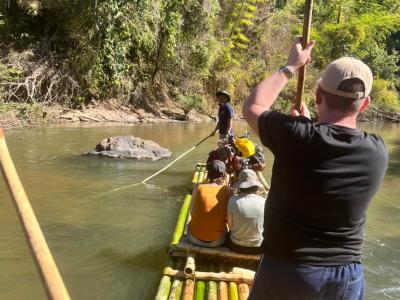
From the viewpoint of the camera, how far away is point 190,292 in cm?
335

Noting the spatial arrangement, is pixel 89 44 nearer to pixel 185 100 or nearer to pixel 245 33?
pixel 185 100

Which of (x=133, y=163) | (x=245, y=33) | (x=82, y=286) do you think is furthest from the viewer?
(x=245, y=33)

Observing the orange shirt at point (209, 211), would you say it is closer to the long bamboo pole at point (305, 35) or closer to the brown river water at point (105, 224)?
the brown river water at point (105, 224)

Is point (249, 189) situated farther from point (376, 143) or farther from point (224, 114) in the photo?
point (224, 114)

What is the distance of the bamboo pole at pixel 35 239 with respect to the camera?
1196mm

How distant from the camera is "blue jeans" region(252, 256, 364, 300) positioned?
157 cm

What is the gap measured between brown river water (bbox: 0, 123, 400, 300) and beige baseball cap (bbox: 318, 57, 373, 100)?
9.23 feet

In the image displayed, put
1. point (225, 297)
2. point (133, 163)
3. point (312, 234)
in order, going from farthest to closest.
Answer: point (133, 163) < point (225, 297) < point (312, 234)

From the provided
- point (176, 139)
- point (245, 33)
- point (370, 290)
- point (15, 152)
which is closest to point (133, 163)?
point (15, 152)

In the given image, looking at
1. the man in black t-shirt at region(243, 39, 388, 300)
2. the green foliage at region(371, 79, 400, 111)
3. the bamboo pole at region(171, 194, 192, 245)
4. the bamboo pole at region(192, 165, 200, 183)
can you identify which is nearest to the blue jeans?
the man in black t-shirt at region(243, 39, 388, 300)

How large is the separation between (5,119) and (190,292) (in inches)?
409

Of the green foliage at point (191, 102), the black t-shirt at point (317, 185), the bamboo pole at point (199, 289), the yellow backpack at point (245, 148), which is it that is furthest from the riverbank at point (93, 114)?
the black t-shirt at point (317, 185)

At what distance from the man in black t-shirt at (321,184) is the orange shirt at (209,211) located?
2.27 m

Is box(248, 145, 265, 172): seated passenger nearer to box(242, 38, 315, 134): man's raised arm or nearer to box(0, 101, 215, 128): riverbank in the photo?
box(242, 38, 315, 134): man's raised arm
